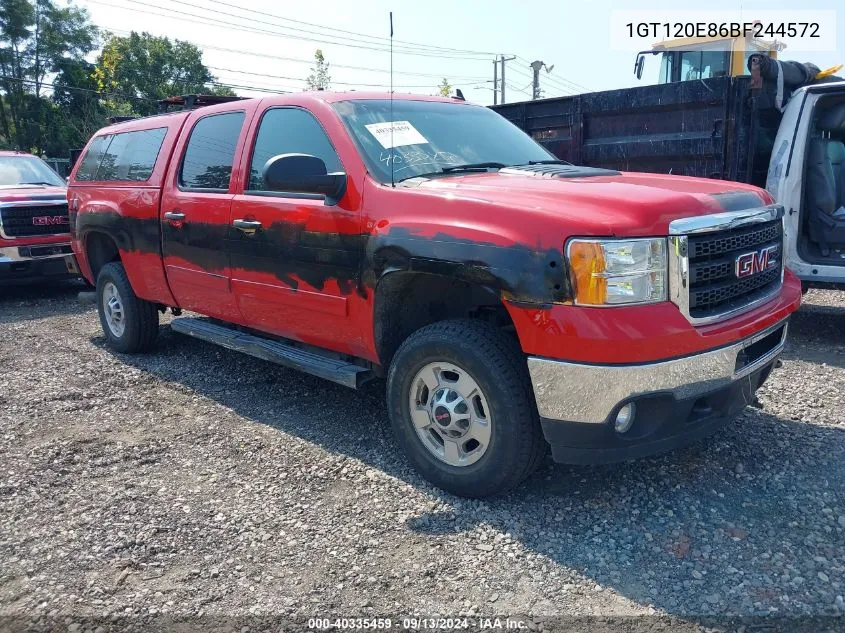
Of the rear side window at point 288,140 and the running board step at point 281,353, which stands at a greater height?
the rear side window at point 288,140

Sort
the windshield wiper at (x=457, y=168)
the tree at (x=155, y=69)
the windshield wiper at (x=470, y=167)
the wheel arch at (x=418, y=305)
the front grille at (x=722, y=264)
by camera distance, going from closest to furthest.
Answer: the front grille at (x=722, y=264) < the wheel arch at (x=418, y=305) < the windshield wiper at (x=457, y=168) < the windshield wiper at (x=470, y=167) < the tree at (x=155, y=69)

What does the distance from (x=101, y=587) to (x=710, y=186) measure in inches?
129

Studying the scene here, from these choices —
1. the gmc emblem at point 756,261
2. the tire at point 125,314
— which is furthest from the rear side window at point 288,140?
the tire at point 125,314

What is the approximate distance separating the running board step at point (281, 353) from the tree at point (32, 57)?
1731 inches

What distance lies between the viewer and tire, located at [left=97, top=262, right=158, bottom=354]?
19.3 ft

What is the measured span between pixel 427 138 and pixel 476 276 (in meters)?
1.28

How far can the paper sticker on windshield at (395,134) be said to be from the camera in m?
3.84

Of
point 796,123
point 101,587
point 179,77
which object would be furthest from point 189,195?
point 179,77

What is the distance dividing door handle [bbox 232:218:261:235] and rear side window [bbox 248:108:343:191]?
220mm

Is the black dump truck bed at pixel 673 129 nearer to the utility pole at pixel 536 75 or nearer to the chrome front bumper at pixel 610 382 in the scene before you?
the chrome front bumper at pixel 610 382

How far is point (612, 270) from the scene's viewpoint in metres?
2.78

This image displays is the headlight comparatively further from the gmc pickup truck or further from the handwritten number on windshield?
the gmc pickup truck

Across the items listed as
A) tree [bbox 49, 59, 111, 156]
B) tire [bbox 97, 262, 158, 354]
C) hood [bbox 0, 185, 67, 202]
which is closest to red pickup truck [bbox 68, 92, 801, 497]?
tire [bbox 97, 262, 158, 354]

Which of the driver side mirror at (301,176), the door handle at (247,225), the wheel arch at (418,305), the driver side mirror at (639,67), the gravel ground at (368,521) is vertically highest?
the driver side mirror at (639,67)
